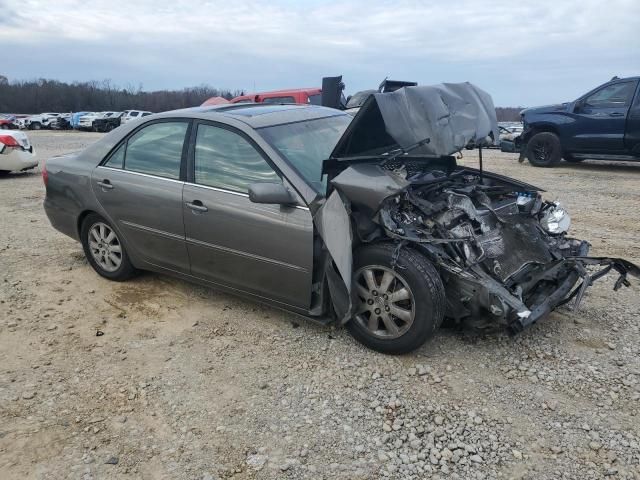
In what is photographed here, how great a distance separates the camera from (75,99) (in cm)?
7588

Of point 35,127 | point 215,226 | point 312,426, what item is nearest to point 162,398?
point 312,426

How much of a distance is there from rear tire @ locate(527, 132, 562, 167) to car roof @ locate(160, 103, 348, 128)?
333 inches

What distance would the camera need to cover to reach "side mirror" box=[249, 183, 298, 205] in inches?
130

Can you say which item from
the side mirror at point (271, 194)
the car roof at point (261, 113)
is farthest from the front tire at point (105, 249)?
the side mirror at point (271, 194)

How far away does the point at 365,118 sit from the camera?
11.0ft

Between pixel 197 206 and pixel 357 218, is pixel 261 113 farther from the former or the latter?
pixel 357 218

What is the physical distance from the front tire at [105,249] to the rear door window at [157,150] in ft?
2.13

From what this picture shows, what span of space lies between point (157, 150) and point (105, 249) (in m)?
1.15

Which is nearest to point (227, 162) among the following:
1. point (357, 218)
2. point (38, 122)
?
point (357, 218)

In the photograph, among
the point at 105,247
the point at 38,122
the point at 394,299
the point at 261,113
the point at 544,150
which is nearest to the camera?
the point at 394,299

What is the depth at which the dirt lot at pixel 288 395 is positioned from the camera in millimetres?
2484

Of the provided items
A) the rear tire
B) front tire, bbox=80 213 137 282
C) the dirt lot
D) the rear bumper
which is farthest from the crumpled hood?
the rear bumper

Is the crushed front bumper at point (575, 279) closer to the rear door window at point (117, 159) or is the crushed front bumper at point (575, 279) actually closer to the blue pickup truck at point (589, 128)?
the rear door window at point (117, 159)

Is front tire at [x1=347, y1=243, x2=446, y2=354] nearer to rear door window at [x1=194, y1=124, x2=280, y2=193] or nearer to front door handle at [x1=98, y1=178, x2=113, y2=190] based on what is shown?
rear door window at [x1=194, y1=124, x2=280, y2=193]
